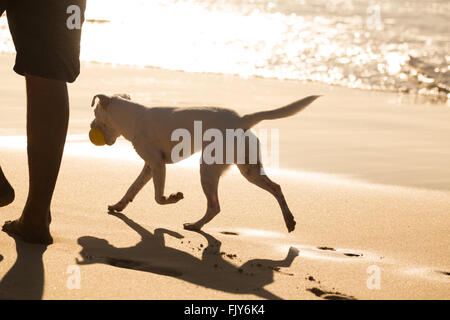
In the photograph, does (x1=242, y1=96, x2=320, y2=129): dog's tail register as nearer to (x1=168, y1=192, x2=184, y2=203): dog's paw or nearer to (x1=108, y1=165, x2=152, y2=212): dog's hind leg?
(x1=168, y1=192, x2=184, y2=203): dog's paw

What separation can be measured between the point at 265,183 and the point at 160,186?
62 centimetres

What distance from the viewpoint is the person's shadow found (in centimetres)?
336

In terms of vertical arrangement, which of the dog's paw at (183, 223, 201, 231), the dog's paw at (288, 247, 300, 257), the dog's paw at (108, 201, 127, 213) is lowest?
the dog's paw at (288, 247, 300, 257)

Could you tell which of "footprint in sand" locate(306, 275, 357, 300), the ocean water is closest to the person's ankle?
"footprint in sand" locate(306, 275, 357, 300)

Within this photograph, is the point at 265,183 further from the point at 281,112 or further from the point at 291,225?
the point at 281,112

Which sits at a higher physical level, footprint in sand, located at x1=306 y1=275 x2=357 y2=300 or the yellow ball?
the yellow ball

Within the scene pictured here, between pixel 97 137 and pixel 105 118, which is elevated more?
pixel 105 118

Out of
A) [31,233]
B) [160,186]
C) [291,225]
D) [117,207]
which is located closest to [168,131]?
[160,186]

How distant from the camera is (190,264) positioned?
13.3ft

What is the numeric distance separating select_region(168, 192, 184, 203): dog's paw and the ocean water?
6343 mm

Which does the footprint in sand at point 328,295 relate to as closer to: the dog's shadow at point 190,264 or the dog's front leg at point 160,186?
the dog's shadow at point 190,264

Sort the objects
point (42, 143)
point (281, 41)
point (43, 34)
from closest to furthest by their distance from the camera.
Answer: point (43, 34), point (42, 143), point (281, 41)
